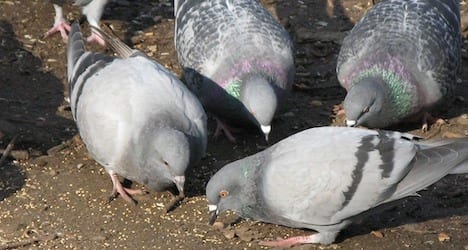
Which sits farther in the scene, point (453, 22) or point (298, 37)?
point (298, 37)

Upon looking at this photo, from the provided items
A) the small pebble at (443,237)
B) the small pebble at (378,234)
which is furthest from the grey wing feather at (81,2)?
the small pebble at (443,237)

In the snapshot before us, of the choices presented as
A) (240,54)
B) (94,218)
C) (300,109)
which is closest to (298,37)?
(300,109)

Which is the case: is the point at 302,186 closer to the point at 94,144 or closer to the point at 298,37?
the point at 94,144

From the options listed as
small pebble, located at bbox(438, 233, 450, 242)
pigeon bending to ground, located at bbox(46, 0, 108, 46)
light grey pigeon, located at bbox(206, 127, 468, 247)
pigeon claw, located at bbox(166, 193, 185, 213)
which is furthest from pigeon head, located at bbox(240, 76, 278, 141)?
pigeon bending to ground, located at bbox(46, 0, 108, 46)

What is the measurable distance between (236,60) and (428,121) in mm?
1938

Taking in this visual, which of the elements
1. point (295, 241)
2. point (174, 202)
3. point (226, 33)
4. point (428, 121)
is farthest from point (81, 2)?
point (295, 241)

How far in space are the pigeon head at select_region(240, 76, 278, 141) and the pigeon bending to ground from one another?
8.65ft

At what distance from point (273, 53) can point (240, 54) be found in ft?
0.98

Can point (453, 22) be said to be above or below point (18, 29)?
above

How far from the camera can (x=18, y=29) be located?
10.4 metres

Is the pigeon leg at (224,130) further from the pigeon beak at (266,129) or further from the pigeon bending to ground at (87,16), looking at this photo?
the pigeon bending to ground at (87,16)

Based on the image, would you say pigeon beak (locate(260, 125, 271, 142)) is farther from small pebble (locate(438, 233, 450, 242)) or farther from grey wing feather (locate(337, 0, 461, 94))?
small pebble (locate(438, 233, 450, 242))

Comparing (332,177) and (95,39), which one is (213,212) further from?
(95,39)

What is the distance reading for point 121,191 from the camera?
7703mm
